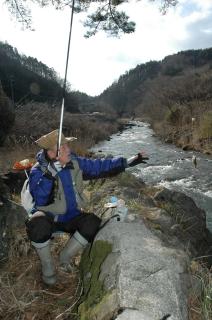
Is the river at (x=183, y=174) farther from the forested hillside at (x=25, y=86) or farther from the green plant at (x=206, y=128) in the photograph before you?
the forested hillside at (x=25, y=86)

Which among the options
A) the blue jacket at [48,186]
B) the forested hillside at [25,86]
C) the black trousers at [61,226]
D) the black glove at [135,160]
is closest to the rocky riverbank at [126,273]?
the black trousers at [61,226]

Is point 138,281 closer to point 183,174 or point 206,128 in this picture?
point 183,174

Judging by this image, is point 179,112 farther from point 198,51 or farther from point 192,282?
point 198,51

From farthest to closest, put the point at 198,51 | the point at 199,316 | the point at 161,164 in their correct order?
the point at 198,51, the point at 161,164, the point at 199,316

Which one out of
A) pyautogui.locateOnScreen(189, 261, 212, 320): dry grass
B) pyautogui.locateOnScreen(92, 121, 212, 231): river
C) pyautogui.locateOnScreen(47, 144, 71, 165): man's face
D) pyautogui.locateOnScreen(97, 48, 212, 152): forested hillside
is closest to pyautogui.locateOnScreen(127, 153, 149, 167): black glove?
pyautogui.locateOnScreen(47, 144, 71, 165): man's face

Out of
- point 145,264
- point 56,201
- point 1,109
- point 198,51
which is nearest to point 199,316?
point 145,264

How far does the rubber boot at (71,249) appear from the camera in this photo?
11.6 feet

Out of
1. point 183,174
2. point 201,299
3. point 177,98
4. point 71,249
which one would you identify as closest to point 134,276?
point 201,299

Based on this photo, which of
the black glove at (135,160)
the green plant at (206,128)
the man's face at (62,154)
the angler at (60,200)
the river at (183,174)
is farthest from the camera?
the green plant at (206,128)

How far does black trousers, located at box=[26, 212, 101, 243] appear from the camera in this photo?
3.33m

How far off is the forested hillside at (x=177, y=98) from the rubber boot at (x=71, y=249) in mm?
17302

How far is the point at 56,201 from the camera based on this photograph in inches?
143

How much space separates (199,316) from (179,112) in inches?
1218

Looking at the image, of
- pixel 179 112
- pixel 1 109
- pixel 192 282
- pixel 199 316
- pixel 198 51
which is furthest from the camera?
pixel 198 51
